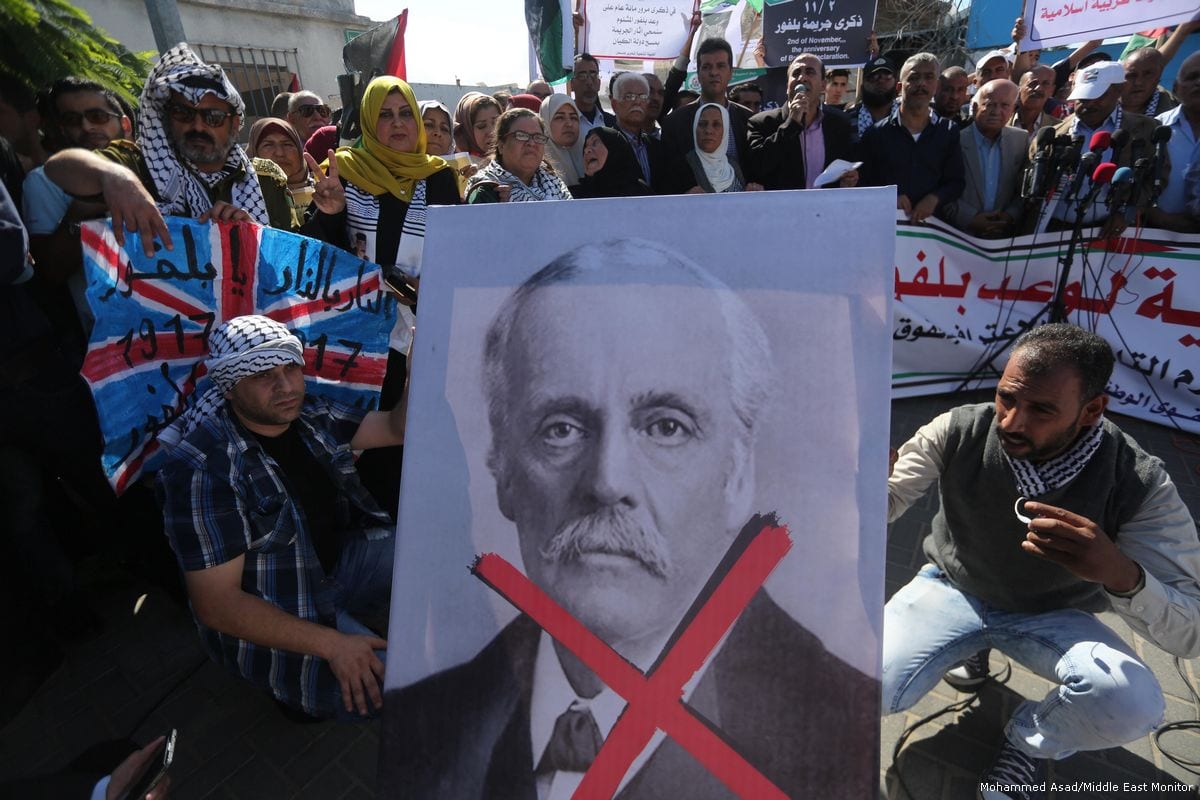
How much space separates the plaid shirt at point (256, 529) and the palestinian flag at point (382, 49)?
16.1 feet

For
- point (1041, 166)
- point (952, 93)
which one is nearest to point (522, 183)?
point (1041, 166)

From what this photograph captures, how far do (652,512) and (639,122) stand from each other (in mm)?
3525

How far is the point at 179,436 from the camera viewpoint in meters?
1.60

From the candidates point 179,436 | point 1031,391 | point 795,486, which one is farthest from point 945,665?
point 179,436

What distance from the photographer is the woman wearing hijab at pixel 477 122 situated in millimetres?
3908

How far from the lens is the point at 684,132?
371 cm

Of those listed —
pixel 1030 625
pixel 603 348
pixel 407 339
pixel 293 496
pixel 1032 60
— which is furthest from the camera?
pixel 1032 60

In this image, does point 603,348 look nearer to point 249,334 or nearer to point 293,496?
point 249,334

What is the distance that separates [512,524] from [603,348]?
33 cm

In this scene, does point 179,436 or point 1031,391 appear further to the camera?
point 179,436

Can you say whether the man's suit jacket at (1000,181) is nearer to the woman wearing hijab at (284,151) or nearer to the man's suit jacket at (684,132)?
the man's suit jacket at (684,132)

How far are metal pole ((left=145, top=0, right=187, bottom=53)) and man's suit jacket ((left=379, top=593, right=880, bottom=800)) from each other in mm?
5160

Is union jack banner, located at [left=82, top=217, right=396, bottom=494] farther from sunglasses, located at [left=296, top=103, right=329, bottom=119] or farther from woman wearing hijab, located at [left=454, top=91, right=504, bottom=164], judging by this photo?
sunglasses, located at [left=296, top=103, right=329, bottom=119]

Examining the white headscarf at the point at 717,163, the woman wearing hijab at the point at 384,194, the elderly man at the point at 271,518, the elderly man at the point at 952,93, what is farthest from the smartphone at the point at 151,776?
the elderly man at the point at 952,93
